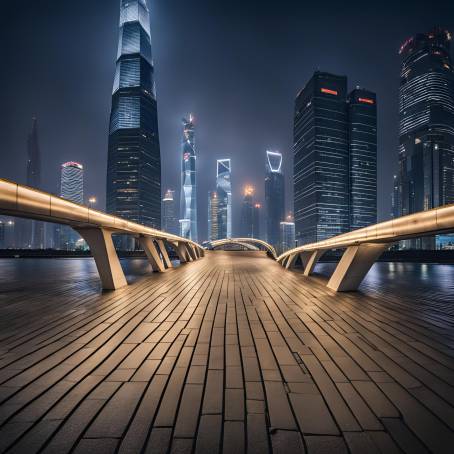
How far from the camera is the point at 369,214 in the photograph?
14438 cm

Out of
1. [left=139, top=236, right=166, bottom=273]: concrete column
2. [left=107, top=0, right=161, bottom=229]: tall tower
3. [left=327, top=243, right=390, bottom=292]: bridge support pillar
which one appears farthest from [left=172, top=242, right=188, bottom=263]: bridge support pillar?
[left=107, top=0, right=161, bottom=229]: tall tower

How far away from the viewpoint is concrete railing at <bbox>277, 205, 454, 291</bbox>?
5090 millimetres

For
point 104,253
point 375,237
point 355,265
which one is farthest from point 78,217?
point 355,265

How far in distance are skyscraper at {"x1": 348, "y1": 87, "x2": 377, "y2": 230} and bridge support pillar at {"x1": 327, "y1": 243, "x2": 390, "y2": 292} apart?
5796 inches

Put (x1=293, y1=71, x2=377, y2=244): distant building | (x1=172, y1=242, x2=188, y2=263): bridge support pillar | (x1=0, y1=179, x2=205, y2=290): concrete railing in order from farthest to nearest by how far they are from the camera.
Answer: (x1=293, y1=71, x2=377, y2=244): distant building → (x1=172, y1=242, x2=188, y2=263): bridge support pillar → (x1=0, y1=179, x2=205, y2=290): concrete railing

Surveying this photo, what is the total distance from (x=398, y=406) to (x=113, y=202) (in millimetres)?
159119

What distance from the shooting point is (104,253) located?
31.3 ft

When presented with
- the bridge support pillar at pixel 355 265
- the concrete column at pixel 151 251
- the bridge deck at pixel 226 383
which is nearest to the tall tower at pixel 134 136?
the concrete column at pixel 151 251

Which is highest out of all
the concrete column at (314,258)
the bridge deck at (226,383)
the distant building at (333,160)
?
the distant building at (333,160)

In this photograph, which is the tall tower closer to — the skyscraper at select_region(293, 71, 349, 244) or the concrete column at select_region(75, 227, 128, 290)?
the skyscraper at select_region(293, 71, 349, 244)

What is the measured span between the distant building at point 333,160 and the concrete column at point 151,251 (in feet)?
430

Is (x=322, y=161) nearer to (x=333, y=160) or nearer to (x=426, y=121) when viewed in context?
(x=333, y=160)

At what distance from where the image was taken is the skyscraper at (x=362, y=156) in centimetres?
14388

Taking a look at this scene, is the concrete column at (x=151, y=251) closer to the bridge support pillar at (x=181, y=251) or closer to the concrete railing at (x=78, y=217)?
the concrete railing at (x=78, y=217)
